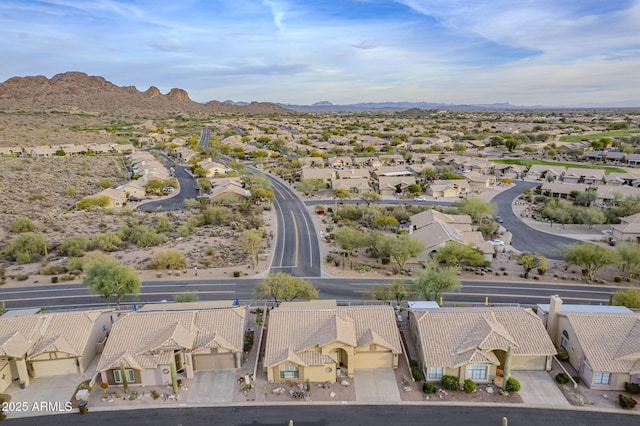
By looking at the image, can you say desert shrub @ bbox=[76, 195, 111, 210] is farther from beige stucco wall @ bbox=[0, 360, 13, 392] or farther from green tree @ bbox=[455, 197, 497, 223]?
green tree @ bbox=[455, 197, 497, 223]

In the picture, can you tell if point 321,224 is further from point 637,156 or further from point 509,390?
point 637,156

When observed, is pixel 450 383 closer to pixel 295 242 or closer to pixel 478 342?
pixel 478 342

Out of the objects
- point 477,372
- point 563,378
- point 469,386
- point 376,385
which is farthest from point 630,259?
point 376,385

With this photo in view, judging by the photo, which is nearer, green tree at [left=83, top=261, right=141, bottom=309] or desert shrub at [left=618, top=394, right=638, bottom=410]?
desert shrub at [left=618, top=394, right=638, bottom=410]

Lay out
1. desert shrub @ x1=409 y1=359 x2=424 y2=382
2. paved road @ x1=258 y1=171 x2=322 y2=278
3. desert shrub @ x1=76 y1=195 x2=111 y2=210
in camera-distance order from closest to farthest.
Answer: desert shrub @ x1=409 y1=359 x2=424 y2=382 → paved road @ x1=258 y1=171 x2=322 y2=278 → desert shrub @ x1=76 y1=195 x2=111 y2=210

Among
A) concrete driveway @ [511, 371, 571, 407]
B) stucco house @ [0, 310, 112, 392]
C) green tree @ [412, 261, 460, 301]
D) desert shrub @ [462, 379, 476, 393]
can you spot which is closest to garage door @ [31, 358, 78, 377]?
stucco house @ [0, 310, 112, 392]

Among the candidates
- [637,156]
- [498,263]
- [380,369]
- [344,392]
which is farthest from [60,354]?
[637,156]

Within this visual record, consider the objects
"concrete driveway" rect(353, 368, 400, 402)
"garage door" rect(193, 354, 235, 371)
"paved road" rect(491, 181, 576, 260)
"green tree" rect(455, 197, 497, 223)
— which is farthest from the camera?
"green tree" rect(455, 197, 497, 223)
